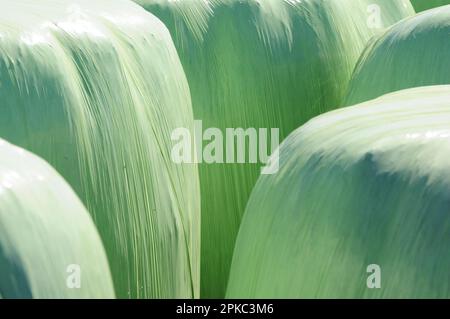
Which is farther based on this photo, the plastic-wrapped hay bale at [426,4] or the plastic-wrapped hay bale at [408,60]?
the plastic-wrapped hay bale at [426,4]

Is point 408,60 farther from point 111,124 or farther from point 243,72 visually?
point 111,124

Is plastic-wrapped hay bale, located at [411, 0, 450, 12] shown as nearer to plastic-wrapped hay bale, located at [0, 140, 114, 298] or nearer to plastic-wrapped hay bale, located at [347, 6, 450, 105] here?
plastic-wrapped hay bale, located at [347, 6, 450, 105]

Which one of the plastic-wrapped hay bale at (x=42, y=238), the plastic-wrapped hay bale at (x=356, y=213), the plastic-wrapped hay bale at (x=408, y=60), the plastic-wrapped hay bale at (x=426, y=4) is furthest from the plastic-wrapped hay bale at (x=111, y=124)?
the plastic-wrapped hay bale at (x=426, y=4)

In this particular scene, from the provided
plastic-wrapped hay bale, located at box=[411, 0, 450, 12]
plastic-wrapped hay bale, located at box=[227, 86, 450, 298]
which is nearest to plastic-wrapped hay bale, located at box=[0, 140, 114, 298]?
plastic-wrapped hay bale, located at box=[227, 86, 450, 298]

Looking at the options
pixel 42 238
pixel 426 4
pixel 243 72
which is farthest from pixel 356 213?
pixel 426 4

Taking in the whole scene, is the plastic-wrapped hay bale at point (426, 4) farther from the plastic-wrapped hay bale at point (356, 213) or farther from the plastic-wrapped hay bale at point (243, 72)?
the plastic-wrapped hay bale at point (356, 213)

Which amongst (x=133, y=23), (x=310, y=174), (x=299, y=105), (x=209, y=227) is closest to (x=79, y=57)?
(x=133, y=23)

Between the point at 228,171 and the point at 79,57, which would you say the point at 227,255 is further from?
the point at 79,57
